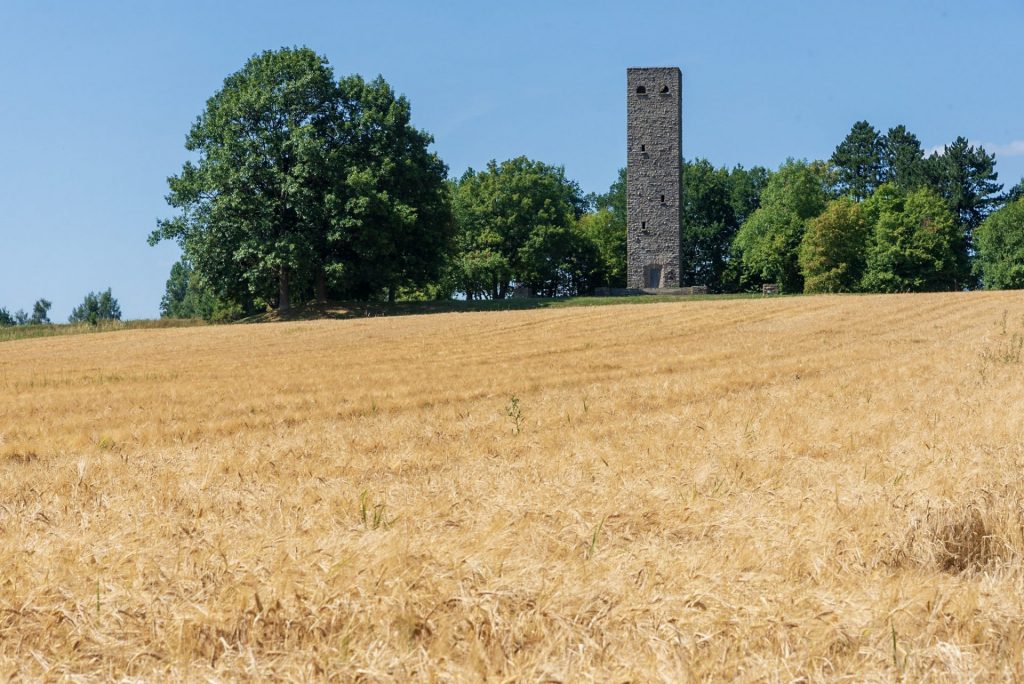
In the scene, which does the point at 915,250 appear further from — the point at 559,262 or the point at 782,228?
the point at 559,262

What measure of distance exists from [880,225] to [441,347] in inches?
2400

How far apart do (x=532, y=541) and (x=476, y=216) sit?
7237 cm

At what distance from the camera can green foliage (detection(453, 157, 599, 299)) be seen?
73.7 meters

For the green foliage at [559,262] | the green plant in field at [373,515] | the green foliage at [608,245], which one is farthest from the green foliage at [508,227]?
the green plant in field at [373,515]

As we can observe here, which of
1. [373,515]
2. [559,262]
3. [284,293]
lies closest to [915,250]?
[559,262]

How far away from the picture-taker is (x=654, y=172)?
6600cm

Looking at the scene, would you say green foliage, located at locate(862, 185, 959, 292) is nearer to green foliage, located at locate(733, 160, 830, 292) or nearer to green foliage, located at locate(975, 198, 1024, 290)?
green foliage, located at locate(975, 198, 1024, 290)

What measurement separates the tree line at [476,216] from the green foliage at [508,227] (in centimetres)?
17

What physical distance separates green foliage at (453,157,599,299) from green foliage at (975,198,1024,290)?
3442 centimetres

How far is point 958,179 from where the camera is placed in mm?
85375

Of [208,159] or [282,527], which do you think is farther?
[208,159]

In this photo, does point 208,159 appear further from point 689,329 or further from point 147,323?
point 689,329

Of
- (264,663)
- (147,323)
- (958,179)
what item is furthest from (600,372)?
(958,179)

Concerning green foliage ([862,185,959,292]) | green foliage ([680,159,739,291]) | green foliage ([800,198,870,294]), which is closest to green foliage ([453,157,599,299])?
green foliage ([680,159,739,291])
